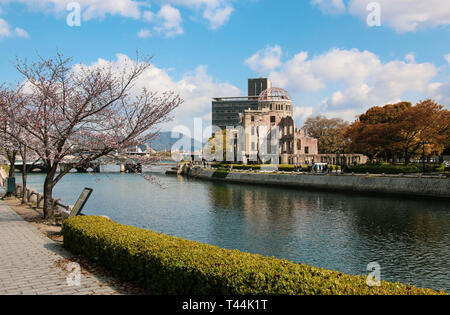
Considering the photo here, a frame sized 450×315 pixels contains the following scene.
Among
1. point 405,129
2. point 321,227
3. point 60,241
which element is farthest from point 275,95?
point 60,241

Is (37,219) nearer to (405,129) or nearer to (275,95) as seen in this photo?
(405,129)

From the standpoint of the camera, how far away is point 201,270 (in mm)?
8047

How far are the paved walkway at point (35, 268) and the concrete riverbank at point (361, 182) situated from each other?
1579 inches

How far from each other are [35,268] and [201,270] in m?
6.19

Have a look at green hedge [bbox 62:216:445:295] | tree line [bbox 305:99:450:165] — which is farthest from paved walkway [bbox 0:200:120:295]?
tree line [bbox 305:99:450:165]

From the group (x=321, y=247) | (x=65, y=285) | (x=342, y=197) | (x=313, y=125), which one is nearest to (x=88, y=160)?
(x=65, y=285)

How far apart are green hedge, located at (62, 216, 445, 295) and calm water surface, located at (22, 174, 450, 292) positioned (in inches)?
296

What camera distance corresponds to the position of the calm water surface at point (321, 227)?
18484 mm

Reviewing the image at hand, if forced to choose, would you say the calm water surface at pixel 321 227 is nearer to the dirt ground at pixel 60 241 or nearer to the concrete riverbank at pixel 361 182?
the concrete riverbank at pixel 361 182

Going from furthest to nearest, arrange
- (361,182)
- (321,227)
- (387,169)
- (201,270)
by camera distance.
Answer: (387,169)
(361,182)
(321,227)
(201,270)

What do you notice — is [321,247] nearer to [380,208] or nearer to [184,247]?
[184,247]

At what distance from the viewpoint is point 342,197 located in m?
45.8

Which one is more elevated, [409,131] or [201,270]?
[409,131]
